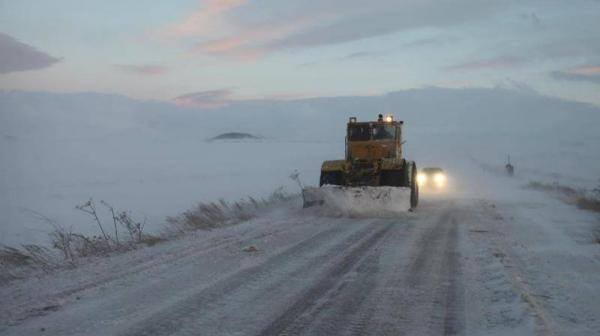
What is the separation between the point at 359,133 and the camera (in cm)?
1853

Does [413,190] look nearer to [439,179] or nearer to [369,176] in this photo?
[369,176]

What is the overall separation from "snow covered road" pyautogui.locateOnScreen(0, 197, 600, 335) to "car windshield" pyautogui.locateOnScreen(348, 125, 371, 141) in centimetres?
767

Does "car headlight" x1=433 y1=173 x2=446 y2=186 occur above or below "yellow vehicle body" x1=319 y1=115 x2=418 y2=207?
below

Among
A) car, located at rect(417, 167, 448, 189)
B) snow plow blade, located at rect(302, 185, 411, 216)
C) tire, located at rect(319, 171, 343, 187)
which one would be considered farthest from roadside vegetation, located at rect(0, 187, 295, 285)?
car, located at rect(417, 167, 448, 189)

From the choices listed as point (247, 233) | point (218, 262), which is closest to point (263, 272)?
point (218, 262)

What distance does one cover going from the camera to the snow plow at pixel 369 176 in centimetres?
1537

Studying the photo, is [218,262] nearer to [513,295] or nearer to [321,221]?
[513,295]

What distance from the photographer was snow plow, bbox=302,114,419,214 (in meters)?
15.4

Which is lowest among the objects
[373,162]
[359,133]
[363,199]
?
[363,199]

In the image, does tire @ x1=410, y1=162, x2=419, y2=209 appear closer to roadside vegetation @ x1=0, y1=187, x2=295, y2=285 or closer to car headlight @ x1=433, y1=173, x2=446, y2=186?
roadside vegetation @ x1=0, y1=187, x2=295, y2=285

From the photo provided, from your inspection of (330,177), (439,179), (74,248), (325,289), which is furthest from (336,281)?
(439,179)

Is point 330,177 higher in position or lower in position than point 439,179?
higher

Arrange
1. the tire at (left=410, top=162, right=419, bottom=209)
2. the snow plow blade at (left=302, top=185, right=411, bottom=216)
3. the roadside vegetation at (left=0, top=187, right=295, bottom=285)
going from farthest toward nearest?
the tire at (left=410, top=162, right=419, bottom=209) → the snow plow blade at (left=302, top=185, right=411, bottom=216) → the roadside vegetation at (left=0, top=187, right=295, bottom=285)

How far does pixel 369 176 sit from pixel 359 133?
1926 mm
